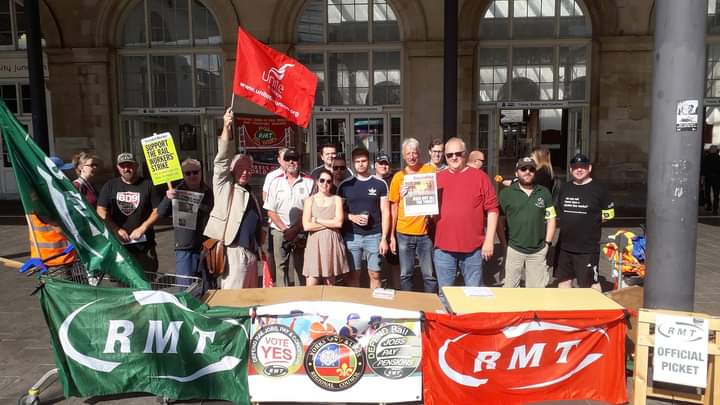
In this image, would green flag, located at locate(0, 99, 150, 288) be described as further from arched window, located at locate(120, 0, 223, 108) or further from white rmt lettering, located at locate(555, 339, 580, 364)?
A: arched window, located at locate(120, 0, 223, 108)

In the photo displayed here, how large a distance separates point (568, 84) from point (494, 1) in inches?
117

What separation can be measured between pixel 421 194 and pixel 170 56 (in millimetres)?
11946

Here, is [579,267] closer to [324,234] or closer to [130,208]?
[324,234]

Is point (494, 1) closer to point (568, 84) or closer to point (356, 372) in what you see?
point (568, 84)

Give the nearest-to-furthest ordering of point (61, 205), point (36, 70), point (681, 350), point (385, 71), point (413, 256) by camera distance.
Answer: point (681, 350), point (61, 205), point (413, 256), point (36, 70), point (385, 71)

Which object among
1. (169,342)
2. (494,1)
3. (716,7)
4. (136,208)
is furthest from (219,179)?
(716,7)

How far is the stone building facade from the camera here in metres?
13.8

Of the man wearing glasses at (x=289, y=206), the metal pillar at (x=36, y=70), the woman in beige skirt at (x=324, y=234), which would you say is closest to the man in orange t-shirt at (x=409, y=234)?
the woman in beige skirt at (x=324, y=234)

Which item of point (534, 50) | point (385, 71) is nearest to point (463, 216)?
point (385, 71)

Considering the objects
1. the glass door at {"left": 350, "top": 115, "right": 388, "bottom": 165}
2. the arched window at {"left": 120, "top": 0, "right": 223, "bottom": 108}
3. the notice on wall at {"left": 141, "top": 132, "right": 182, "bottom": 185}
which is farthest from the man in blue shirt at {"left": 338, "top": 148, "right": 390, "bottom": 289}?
the arched window at {"left": 120, "top": 0, "right": 223, "bottom": 108}

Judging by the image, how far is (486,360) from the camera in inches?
149

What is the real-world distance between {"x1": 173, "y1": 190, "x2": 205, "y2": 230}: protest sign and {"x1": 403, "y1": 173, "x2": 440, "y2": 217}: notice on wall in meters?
2.05

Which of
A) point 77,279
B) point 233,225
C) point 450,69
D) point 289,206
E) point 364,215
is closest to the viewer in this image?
point 77,279

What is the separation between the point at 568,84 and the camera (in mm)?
14508
